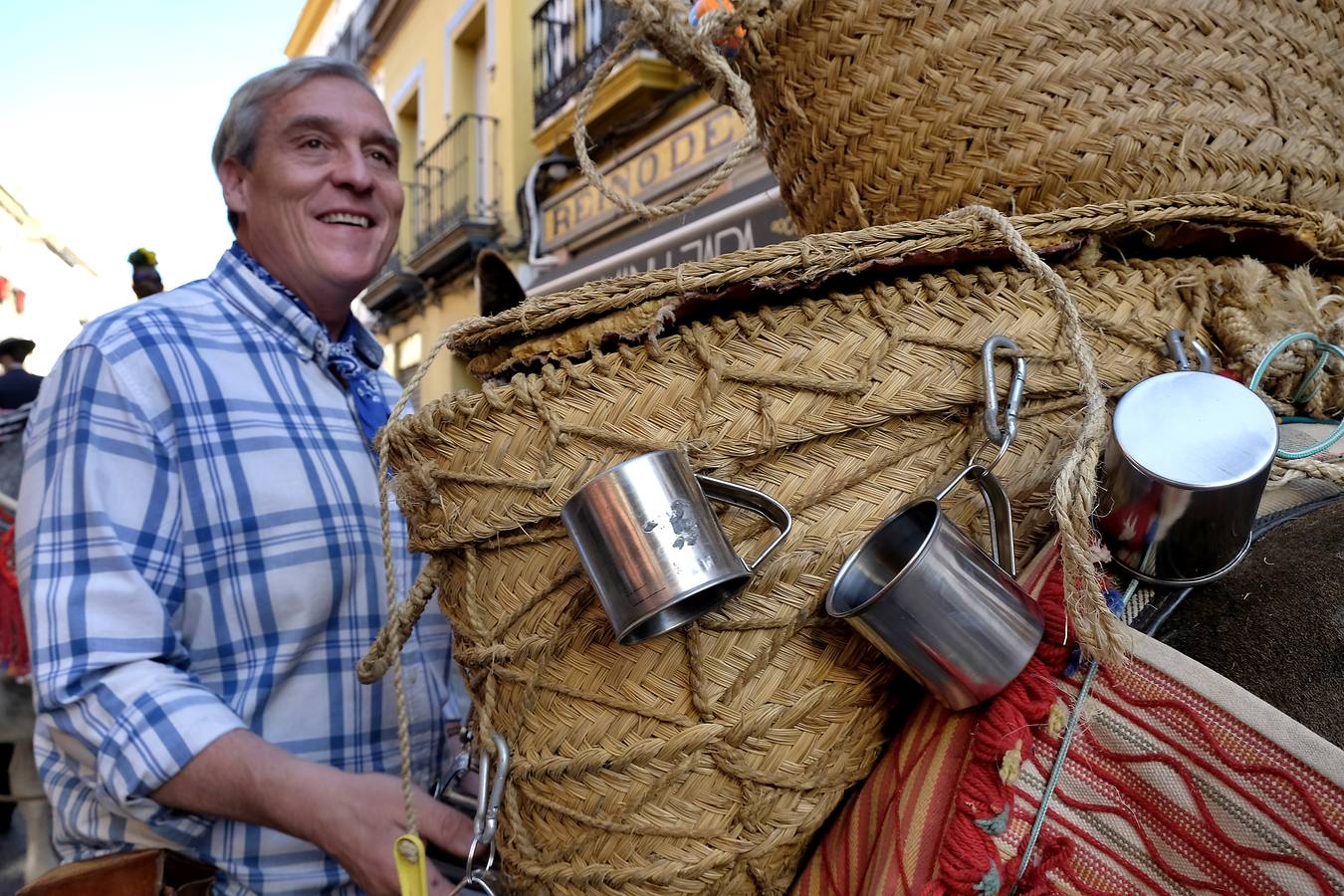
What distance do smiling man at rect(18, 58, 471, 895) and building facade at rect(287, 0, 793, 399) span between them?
1.29ft

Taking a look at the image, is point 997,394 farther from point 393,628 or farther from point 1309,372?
point 393,628

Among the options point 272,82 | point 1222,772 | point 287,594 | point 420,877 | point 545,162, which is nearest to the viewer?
point 1222,772

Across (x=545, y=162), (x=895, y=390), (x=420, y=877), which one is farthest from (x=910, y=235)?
(x=545, y=162)

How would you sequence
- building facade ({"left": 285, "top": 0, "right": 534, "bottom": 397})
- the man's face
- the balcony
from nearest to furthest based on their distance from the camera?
the man's face
building facade ({"left": 285, "top": 0, "right": 534, "bottom": 397})
the balcony

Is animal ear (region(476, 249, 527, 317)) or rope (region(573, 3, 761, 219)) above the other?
rope (region(573, 3, 761, 219))

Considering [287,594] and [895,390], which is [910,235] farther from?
[287,594]

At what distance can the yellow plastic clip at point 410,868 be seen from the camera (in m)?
0.81

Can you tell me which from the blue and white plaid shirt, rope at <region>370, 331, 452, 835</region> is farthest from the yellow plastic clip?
the blue and white plaid shirt

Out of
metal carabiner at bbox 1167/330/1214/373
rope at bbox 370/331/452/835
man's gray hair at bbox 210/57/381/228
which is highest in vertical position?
man's gray hair at bbox 210/57/381/228

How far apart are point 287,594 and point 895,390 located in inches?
36.6

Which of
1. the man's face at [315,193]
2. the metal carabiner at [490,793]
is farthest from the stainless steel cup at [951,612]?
the man's face at [315,193]

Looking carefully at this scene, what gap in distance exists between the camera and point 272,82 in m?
1.51

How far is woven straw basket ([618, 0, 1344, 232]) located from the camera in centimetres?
76

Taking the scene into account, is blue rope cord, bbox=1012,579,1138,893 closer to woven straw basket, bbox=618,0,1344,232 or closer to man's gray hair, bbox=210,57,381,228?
woven straw basket, bbox=618,0,1344,232
